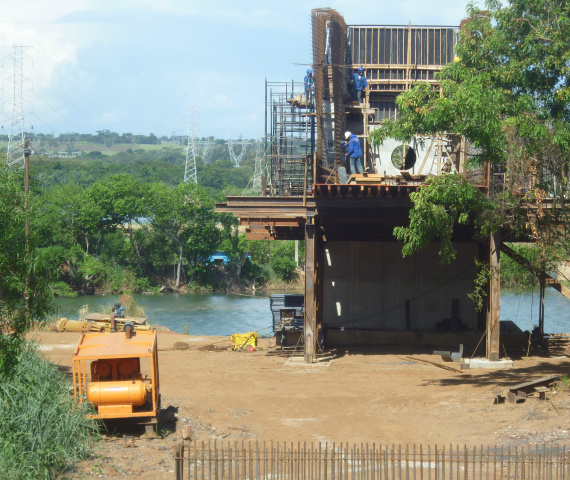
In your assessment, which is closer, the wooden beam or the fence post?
the fence post

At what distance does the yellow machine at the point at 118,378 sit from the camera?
552 inches

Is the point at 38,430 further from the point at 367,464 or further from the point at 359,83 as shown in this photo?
the point at 359,83

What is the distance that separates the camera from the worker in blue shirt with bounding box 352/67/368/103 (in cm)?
2712

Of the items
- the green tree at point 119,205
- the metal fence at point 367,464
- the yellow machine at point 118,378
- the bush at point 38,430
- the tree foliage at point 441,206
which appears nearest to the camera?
the metal fence at point 367,464

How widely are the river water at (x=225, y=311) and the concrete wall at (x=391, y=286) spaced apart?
9860 millimetres

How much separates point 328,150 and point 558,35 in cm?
1137

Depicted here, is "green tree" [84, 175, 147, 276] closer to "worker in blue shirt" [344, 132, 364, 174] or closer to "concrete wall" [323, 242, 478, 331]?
"concrete wall" [323, 242, 478, 331]

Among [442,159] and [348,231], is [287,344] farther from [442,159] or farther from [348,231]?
[442,159]

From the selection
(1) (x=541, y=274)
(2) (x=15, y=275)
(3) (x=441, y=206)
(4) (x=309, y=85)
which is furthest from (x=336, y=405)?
(4) (x=309, y=85)

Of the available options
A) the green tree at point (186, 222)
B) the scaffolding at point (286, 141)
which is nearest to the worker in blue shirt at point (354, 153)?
the scaffolding at point (286, 141)

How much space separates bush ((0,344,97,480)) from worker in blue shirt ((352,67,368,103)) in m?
16.2

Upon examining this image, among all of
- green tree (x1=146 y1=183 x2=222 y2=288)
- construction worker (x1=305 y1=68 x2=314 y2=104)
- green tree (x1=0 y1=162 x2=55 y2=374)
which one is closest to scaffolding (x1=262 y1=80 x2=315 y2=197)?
construction worker (x1=305 y1=68 x2=314 y2=104)

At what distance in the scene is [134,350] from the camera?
46.7ft

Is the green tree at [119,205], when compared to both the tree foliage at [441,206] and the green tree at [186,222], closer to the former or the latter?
the green tree at [186,222]
